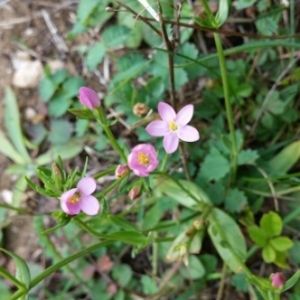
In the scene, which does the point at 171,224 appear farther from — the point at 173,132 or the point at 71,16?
the point at 71,16

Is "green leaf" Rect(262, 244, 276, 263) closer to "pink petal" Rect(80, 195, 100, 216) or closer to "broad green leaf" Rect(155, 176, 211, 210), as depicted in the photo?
"broad green leaf" Rect(155, 176, 211, 210)

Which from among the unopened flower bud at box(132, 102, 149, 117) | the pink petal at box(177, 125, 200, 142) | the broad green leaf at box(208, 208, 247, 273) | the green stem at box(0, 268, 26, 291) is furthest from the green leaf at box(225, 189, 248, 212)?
the green stem at box(0, 268, 26, 291)

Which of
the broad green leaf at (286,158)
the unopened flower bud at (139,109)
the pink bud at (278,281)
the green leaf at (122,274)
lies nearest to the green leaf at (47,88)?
the unopened flower bud at (139,109)

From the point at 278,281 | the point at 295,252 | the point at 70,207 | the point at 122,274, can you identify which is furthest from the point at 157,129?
the point at 122,274

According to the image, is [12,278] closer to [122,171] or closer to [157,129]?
[122,171]

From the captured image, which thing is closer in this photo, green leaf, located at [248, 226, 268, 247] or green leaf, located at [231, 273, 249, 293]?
green leaf, located at [248, 226, 268, 247]

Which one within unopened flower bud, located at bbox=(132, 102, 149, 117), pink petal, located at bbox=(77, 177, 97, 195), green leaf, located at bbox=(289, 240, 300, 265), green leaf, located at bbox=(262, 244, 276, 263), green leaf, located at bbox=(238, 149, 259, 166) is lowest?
green leaf, located at bbox=(289, 240, 300, 265)
